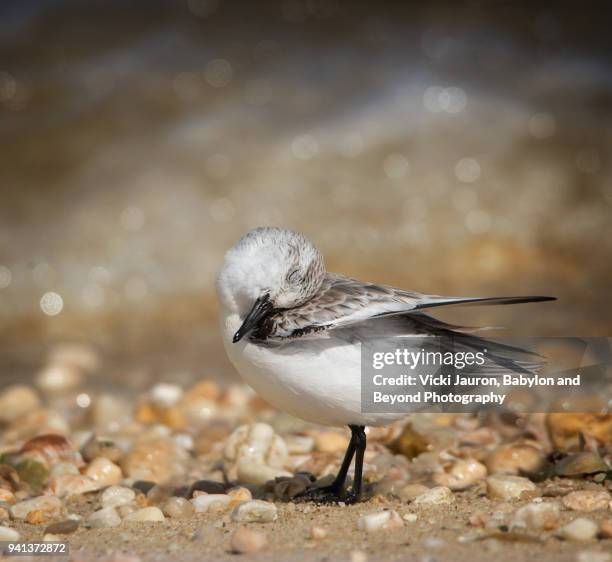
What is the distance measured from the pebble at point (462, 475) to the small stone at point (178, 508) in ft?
4.43

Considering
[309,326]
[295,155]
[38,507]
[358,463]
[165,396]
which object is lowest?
[38,507]

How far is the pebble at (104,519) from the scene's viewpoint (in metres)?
4.27

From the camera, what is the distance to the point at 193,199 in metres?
10.4

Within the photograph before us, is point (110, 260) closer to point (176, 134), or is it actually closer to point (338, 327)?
point (176, 134)

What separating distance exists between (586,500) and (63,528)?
2.48m

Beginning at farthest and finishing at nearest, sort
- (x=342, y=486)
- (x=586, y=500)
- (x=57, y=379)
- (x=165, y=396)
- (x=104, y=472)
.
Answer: (x=57, y=379)
(x=165, y=396)
(x=104, y=472)
(x=342, y=486)
(x=586, y=500)

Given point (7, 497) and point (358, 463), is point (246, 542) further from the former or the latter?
point (7, 497)

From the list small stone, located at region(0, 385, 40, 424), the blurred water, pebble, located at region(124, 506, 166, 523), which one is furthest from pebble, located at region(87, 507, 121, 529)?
the blurred water

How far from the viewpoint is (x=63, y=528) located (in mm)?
4180

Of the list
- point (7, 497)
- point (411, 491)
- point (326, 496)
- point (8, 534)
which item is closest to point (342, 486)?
point (326, 496)

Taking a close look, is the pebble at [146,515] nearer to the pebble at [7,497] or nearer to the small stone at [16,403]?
the pebble at [7,497]

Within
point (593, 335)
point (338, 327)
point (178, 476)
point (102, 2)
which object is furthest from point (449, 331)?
point (102, 2)

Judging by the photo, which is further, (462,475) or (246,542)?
(462,475)

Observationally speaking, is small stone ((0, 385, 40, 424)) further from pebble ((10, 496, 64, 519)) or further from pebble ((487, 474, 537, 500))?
pebble ((487, 474, 537, 500))
